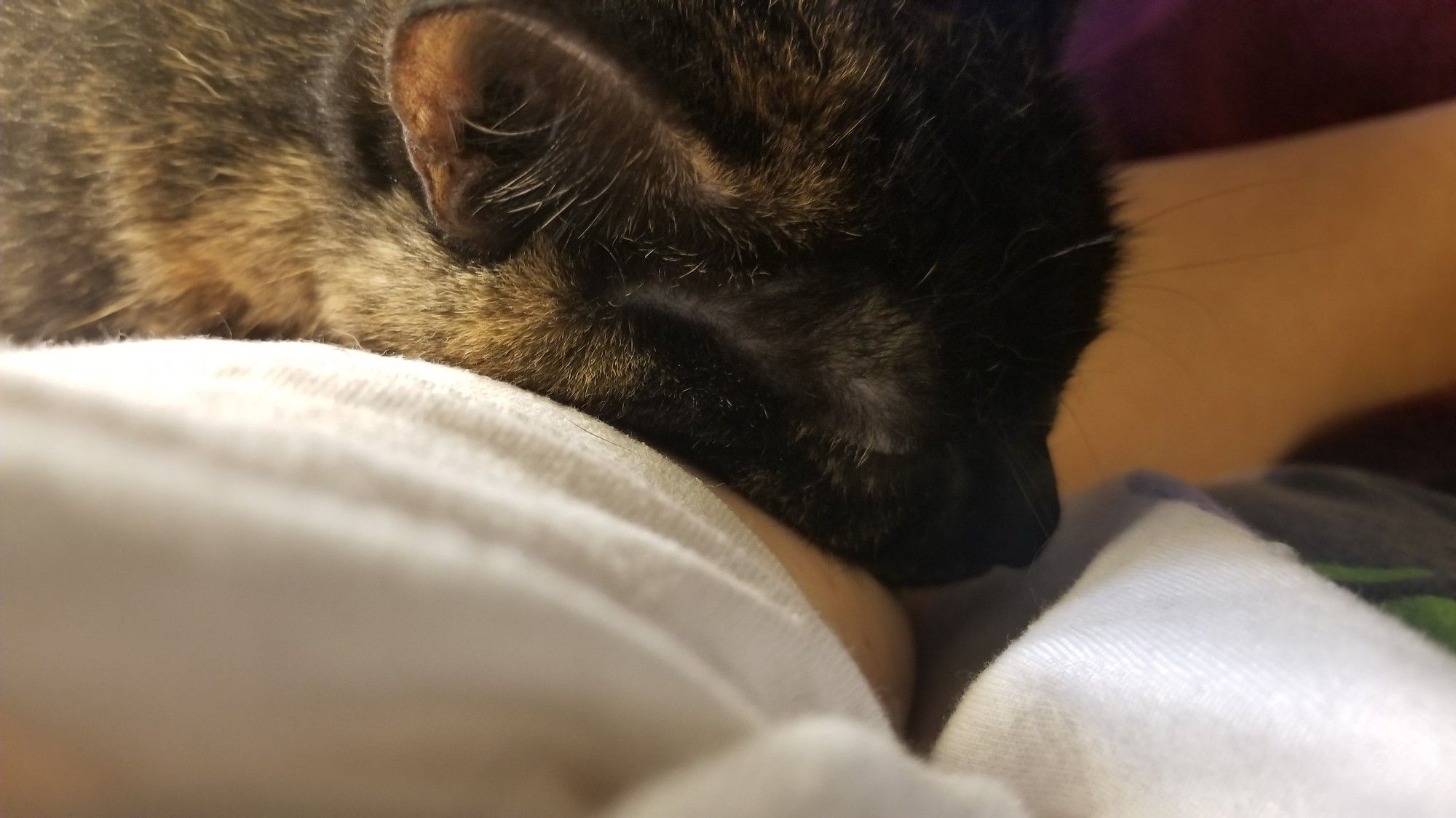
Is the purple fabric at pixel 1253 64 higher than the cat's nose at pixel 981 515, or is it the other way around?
the purple fabric at pixel 1253 64

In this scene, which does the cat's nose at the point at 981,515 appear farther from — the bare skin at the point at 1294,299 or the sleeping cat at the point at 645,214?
the bare skin at the point at 1294,299

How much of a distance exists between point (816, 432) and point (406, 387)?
29cm

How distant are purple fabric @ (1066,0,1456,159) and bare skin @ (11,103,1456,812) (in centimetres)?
6

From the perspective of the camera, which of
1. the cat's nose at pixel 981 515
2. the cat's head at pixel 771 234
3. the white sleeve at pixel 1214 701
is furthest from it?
the cat's nose at pixel 981 515

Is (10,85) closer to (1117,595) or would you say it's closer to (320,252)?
(320,252)

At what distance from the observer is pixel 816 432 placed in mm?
601

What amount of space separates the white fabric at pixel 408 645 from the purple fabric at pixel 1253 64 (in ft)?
3.06

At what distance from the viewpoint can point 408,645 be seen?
239mm

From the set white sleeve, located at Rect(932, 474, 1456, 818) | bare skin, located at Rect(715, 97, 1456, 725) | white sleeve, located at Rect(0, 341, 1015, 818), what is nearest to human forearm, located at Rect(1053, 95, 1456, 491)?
bare skin, located at Rect(715, 97, 1456, 725)

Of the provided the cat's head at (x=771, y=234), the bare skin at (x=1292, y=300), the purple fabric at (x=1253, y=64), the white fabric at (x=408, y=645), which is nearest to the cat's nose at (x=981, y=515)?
the cat's head at (x=771, y=234)

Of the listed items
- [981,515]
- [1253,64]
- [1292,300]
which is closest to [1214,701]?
[981,515]

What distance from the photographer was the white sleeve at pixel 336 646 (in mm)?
224

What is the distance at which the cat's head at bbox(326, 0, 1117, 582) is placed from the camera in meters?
0.48

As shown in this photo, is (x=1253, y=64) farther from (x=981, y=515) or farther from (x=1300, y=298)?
(x=981, y=515)
